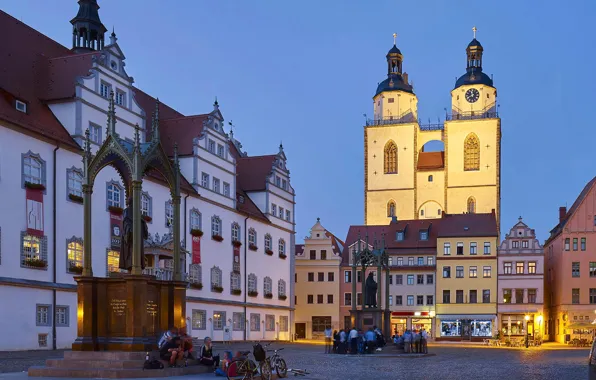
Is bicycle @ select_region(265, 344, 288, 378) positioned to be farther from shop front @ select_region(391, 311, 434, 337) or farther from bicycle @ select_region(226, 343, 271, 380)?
shop front @ select_region(391, 311, 434, 337)

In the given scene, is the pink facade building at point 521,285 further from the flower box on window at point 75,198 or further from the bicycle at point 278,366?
the bicycle at point 278,366

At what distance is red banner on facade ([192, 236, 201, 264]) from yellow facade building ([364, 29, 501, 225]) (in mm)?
46614

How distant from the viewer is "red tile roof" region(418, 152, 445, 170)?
95875 mm

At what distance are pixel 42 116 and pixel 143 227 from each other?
19.6 meters

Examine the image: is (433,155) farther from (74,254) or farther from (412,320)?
(74,254)

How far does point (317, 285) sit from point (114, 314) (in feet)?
183

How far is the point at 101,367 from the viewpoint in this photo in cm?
1817

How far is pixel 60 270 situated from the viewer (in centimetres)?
3691

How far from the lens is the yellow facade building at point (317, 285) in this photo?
7375 centimetres

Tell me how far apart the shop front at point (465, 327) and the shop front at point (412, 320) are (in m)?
0.88

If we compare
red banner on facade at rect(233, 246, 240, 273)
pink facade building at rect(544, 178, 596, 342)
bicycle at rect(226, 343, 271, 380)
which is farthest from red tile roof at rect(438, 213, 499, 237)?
bicycle at rect(226, 343, 271, 380)

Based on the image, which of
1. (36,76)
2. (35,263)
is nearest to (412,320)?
(36,76)

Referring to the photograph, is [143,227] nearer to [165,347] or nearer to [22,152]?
[165,347]

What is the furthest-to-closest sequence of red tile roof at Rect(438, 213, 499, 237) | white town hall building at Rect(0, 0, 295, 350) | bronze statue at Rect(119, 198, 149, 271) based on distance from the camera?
red tile roof at Rect(438, 213, 499, 237) → white town hall building at Rect(0, 0, 295, 350) → bronze statue at Rect(119, 198, 149, 271)
